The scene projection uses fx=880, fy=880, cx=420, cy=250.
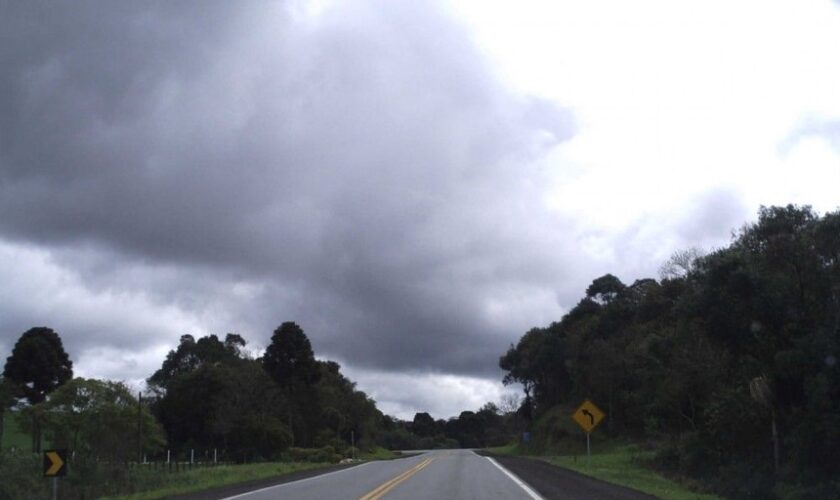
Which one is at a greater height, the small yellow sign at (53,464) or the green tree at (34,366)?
the green tree at (34,366)

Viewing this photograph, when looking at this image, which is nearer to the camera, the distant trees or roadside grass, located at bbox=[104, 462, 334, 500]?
roadside grass, located at bbox=[104, 462, 334, 500]

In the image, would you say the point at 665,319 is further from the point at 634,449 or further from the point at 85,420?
the point at 85,420

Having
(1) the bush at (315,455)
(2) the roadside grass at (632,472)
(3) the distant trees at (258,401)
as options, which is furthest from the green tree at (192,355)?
(2) the roadside grass at (632,472)

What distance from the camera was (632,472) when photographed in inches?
1633

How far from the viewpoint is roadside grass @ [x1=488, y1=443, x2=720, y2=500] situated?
1033 inches

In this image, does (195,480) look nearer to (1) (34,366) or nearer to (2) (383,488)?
(2) (383,488)

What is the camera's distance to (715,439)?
4369cm

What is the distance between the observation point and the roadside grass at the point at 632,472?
26.2m

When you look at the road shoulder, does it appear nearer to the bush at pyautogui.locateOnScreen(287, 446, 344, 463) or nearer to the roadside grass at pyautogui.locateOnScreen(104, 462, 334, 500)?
the roadside grass at pyautogui.locateOnScreen(104, 462, 334, 500)

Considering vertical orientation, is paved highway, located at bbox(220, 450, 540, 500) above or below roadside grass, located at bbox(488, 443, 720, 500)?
above

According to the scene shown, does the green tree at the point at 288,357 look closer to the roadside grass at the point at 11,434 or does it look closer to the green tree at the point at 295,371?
→ the green tree at the point at 295,371

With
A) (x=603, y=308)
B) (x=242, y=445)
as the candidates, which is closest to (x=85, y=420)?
(x=242, y=445)

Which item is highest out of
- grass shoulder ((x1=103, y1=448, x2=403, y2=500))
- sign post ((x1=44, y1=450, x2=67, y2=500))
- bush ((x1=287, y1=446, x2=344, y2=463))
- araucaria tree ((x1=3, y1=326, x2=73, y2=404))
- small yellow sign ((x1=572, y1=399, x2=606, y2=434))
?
araucaria tree ((x1=3, y1=326, x2=73, y2=404))

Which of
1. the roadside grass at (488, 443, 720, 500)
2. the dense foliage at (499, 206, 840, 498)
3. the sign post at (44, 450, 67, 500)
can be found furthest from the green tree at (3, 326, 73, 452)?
the sign post at (44, 450, 67, 500)
